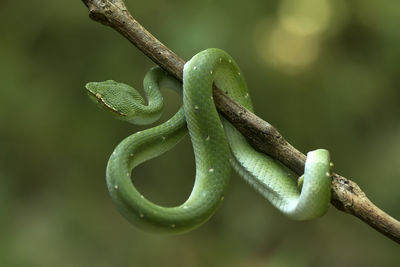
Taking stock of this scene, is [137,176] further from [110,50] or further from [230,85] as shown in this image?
[230,85]

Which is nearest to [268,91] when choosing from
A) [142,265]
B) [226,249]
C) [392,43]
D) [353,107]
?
[353,107]

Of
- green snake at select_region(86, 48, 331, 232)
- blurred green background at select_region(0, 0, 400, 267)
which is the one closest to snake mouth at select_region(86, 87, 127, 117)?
green snake at select_region(86, 48, 331, 232)

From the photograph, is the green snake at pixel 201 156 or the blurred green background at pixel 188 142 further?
the blurred green background at pixel 188 142

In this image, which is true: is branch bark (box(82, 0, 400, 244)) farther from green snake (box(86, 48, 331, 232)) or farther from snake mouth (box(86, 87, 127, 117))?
snake mouth (box(86, 87, 127, 117))

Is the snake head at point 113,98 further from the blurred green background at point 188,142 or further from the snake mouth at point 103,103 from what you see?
the blurred green background at point 188,142

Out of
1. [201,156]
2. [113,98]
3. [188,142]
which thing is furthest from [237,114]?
[188,142]

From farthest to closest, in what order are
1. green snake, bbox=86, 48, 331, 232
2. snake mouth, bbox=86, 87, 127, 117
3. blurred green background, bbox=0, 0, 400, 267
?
blurred green background, bbox=0, 0, 400, 267, snake mouth, bbox=86, 87, 127, 117, green snake, bbox=86, 48, 331, 232

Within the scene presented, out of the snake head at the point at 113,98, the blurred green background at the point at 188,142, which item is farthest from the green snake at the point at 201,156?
the blurred green background at the point at 188,142

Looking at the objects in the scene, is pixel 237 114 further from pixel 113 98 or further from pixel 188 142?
pixel 188 142
